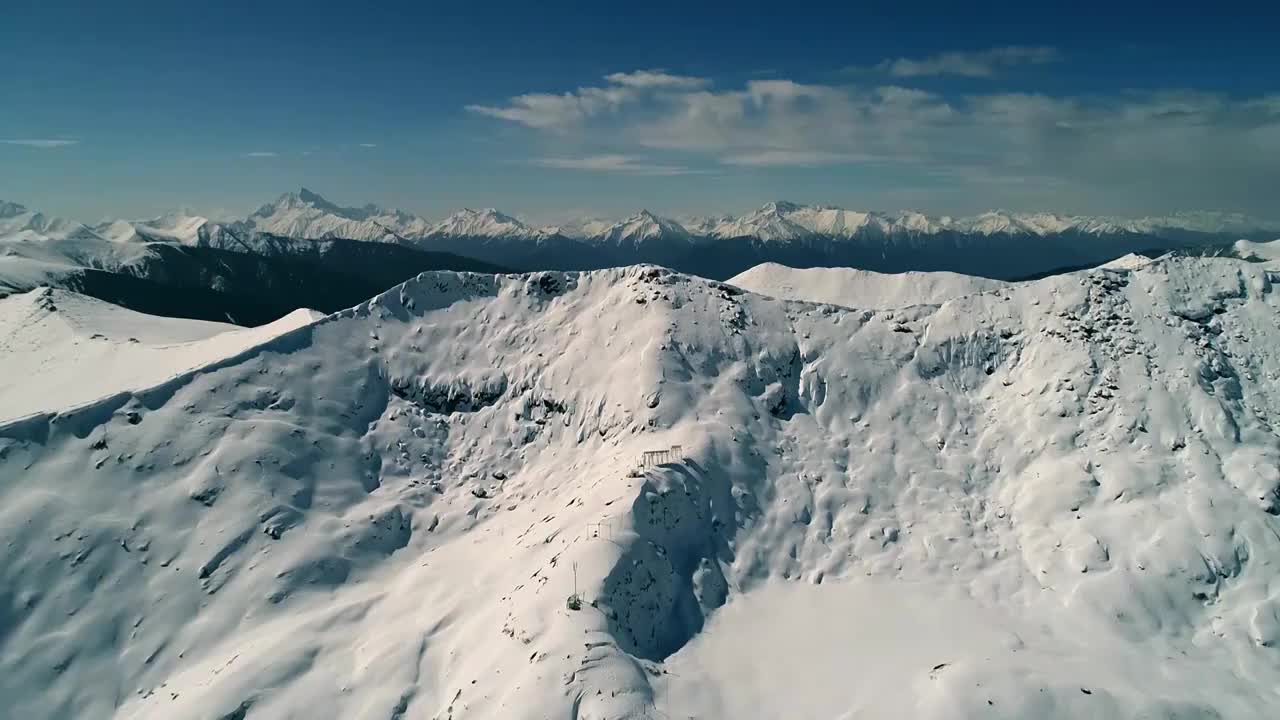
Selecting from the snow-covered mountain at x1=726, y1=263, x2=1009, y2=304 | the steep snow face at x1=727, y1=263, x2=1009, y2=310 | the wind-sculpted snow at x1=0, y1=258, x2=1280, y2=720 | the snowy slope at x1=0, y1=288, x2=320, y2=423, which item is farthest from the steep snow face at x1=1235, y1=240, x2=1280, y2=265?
the snowy slope at x1=0, y1=288, x2=320, y2=423

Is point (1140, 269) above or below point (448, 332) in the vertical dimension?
above

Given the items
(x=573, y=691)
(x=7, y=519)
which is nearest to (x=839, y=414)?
(x=573, y=691)

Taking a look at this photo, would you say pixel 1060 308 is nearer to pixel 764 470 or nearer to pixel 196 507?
pixel 764 470

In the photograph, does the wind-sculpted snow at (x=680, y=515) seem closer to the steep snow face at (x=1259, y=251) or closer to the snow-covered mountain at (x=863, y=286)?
the snow-covered mountain at (x=863, y=286)

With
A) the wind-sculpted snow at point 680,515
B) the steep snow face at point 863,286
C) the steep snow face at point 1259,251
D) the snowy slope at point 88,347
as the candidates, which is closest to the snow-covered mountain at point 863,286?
the steep snow face at point 863,286

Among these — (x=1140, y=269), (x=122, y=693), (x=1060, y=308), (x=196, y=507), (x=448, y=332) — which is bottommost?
(x=122, y=693)

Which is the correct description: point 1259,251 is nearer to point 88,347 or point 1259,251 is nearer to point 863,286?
point 863,286
